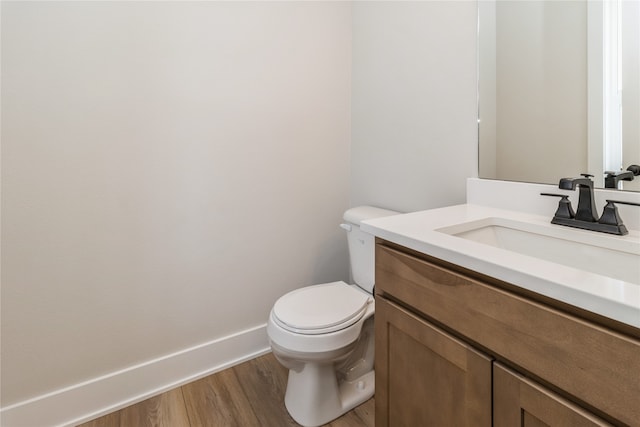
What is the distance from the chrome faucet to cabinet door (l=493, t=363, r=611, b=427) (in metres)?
0.49

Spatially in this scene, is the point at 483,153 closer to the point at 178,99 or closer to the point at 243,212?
the point at 243,212

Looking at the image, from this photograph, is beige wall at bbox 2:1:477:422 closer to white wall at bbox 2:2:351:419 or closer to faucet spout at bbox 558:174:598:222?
white wall at bbox 2:2:351:419

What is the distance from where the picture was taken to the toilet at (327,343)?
126 cm

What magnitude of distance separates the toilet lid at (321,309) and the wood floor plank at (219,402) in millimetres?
461

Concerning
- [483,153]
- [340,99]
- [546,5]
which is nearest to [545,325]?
[483,153]

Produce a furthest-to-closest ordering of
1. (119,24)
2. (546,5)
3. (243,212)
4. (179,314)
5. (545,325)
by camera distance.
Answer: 1. (243,212)
2. (179,314)
3. (119,24)
4. (546,5)
5. (545,325)

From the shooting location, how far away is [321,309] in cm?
138

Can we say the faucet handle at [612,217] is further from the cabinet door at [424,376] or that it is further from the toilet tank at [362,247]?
the toilet tank at [362,247]

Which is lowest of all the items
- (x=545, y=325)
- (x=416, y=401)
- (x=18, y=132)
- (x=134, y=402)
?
(x=134, y=402)

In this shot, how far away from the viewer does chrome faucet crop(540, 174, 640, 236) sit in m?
0.84

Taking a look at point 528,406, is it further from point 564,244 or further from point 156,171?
point 156,171

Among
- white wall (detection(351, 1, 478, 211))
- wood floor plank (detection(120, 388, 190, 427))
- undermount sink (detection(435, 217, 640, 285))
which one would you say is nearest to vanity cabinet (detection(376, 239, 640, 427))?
undermount sink (detection(435, 217, 640, 285))

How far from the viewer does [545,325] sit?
1.90 ft

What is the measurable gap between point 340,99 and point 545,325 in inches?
65.1
